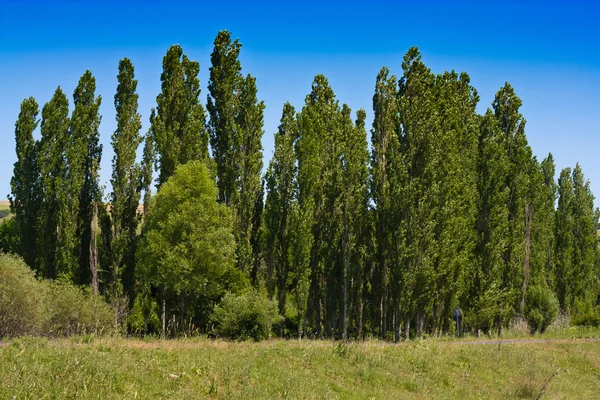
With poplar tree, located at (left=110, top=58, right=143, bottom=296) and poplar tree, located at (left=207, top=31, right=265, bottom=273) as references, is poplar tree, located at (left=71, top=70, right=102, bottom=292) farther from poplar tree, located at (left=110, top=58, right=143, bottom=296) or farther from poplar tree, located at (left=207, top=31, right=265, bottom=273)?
poplar tree, located at (left=207, top=31, right=265, bottom=273)

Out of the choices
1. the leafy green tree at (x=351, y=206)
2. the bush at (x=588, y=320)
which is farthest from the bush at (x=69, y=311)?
the bush at (x=588, y=320)

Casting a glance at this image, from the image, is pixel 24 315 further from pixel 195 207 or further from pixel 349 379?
pixel 349 379

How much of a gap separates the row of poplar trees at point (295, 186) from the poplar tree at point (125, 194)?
0.27ft

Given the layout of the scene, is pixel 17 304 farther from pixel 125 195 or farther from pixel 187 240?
pixel 125 195

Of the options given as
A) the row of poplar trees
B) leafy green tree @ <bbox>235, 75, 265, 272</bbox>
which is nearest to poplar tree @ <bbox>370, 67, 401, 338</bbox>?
the row of poplar trees

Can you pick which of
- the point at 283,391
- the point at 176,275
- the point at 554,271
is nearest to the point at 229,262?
the point at 176,275

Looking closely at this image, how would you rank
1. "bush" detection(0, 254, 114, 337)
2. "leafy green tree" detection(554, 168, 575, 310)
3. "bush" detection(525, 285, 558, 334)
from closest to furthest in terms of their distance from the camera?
"bush" detection(0, 254, 114, 337), "bush" detection(525, 285, 558, 334), "leafy green tree" detection(554, 168, 575, 310)

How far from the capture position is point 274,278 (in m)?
36.5

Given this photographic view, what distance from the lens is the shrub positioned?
2448 centimetres

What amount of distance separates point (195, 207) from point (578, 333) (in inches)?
1032

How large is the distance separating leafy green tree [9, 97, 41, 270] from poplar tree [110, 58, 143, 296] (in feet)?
18.6

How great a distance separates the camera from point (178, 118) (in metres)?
38.2

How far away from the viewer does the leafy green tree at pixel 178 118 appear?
36.8 m

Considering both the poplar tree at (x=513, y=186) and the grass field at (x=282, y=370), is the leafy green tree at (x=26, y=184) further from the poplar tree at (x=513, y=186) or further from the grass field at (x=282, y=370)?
the poplar tree at (x=513, y=186)
